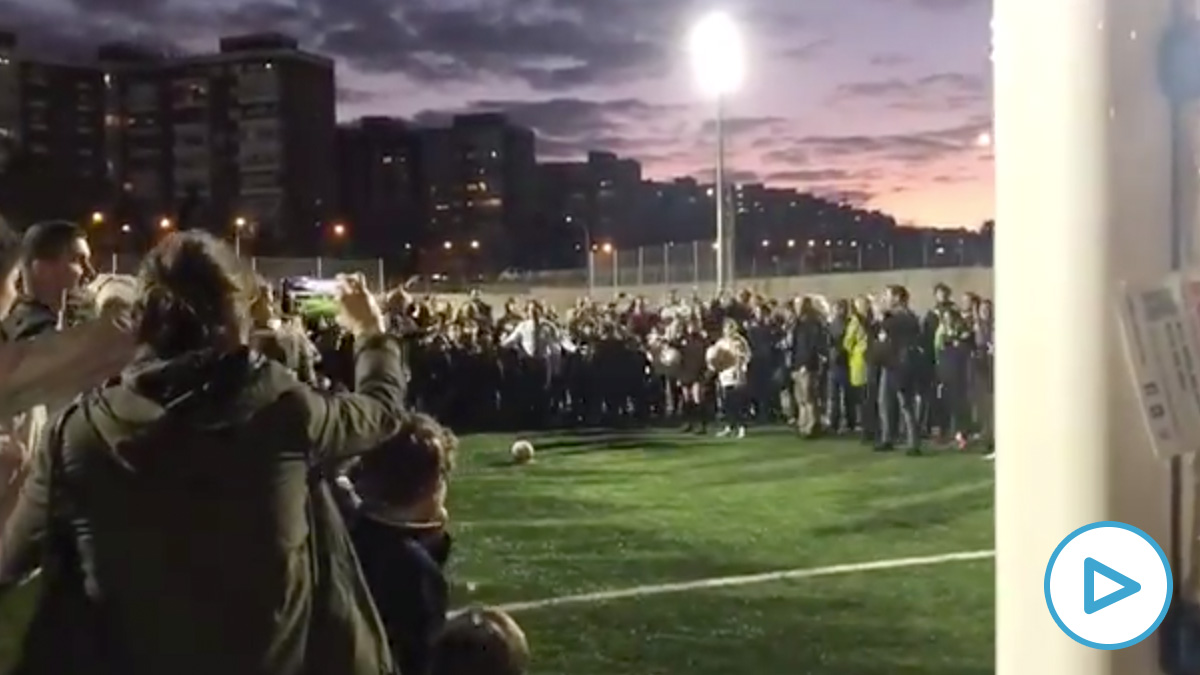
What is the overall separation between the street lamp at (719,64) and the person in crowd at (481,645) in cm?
44

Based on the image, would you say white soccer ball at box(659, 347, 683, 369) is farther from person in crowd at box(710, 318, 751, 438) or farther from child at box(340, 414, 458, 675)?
child at box(340, 414, 458, 675)

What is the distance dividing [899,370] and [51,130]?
865 millimetres

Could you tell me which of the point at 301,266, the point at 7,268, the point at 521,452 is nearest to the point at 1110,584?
the point at 521,452

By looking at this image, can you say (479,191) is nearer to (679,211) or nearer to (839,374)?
(679,211)

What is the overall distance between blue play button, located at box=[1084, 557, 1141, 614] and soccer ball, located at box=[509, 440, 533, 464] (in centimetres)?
53

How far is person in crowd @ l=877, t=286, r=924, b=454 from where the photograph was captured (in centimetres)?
133

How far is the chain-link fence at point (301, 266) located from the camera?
1.21 meters

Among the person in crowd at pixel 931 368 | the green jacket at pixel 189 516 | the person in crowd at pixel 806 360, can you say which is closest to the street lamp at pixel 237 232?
the green jacket at pixel 189 516

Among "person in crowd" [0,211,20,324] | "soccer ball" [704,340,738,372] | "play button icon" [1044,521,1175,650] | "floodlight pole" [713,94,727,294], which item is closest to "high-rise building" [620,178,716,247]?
"floodlight pole" [713,94,727,294]

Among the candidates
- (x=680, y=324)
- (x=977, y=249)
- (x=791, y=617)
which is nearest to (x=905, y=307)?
(x=977, y=249)

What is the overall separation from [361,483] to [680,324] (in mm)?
360

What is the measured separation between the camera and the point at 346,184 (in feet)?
4.26

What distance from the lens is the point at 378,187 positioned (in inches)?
51.1

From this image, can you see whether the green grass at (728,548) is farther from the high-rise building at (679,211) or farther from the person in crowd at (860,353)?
the high-rise building at (679,211)
